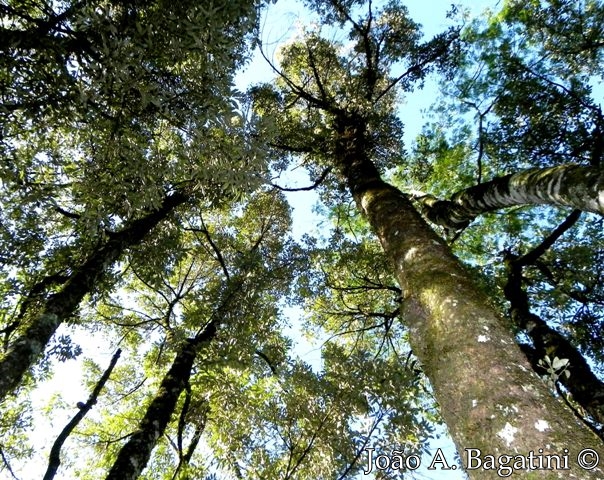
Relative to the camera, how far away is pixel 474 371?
7.13ft

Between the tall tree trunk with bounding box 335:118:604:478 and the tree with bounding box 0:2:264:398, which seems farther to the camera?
the tree with bounding box 0:2:264:398

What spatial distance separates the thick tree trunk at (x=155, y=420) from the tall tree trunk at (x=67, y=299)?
6.67 ft

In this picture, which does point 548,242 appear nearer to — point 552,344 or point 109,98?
point 552,344

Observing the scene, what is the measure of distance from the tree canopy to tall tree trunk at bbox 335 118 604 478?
0.05ft

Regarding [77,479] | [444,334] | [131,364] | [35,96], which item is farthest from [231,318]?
[77,479]

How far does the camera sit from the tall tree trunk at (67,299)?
4.58 metres

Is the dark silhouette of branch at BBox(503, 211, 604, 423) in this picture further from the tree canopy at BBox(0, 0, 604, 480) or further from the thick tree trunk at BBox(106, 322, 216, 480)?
the thick tree trunk at BBox(106, 322, 216, 480)

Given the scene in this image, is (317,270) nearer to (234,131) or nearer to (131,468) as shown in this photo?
(131,468)

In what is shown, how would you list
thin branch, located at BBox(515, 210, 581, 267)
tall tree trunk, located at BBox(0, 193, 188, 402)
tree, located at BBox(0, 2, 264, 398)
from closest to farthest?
tree, located at BBox(0, 2, 264, 398), tall tree trunk, located at BBox(0, 193, 188, 402), thin branch, located at BBox(515, 210, 581, 267)

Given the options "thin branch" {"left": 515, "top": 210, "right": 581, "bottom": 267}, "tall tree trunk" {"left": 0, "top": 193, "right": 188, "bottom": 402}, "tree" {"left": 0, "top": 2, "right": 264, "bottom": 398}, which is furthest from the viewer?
"thin branch" {"left": 515, "top": 210, "right": 581, "bottom": 267}

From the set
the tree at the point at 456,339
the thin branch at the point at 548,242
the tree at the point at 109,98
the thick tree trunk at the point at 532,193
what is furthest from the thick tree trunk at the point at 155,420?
the thin branch at the point at 548,242

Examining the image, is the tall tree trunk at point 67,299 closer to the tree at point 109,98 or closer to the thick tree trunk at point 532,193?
the tree at point 109,98

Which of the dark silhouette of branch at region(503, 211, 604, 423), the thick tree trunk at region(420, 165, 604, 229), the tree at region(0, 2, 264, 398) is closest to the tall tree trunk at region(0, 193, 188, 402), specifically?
the tree at region(0, 2, 264, 398)

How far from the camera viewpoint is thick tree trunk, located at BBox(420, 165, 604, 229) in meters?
3.14
